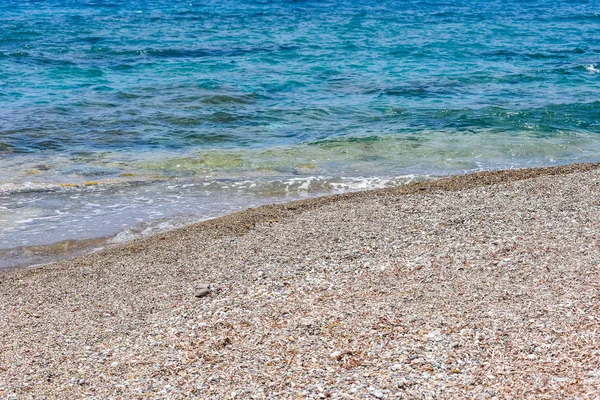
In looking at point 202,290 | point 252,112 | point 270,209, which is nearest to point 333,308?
point 202,290

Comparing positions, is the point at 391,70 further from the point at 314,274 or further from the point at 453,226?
the point at 314,274

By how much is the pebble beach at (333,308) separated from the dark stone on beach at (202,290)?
0.04 feet

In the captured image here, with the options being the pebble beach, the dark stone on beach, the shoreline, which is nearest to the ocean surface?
the shoreline

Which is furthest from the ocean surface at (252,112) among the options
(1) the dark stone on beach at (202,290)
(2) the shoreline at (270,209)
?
(1) the dark stone on beach at (202,290)

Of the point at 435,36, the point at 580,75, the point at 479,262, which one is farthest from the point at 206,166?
the point at 435,36

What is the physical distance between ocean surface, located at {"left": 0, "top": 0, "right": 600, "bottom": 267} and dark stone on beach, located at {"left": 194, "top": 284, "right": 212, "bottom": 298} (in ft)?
9.16

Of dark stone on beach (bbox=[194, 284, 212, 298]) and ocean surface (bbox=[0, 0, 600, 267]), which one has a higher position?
dark stone on beach (bbox=[194, 284, 212, 298])

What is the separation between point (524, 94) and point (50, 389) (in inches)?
575

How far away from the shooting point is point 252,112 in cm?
1569

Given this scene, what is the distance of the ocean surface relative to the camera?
34.8ft

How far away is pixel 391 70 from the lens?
793 inches

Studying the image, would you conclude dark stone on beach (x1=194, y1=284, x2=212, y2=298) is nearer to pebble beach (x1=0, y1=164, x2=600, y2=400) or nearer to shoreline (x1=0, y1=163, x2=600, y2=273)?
pebble beach (x1=0, y1=164, x2=600, y2=400)

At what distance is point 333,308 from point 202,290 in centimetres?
127

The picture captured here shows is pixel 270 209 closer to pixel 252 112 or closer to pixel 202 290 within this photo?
pixel 202 290
